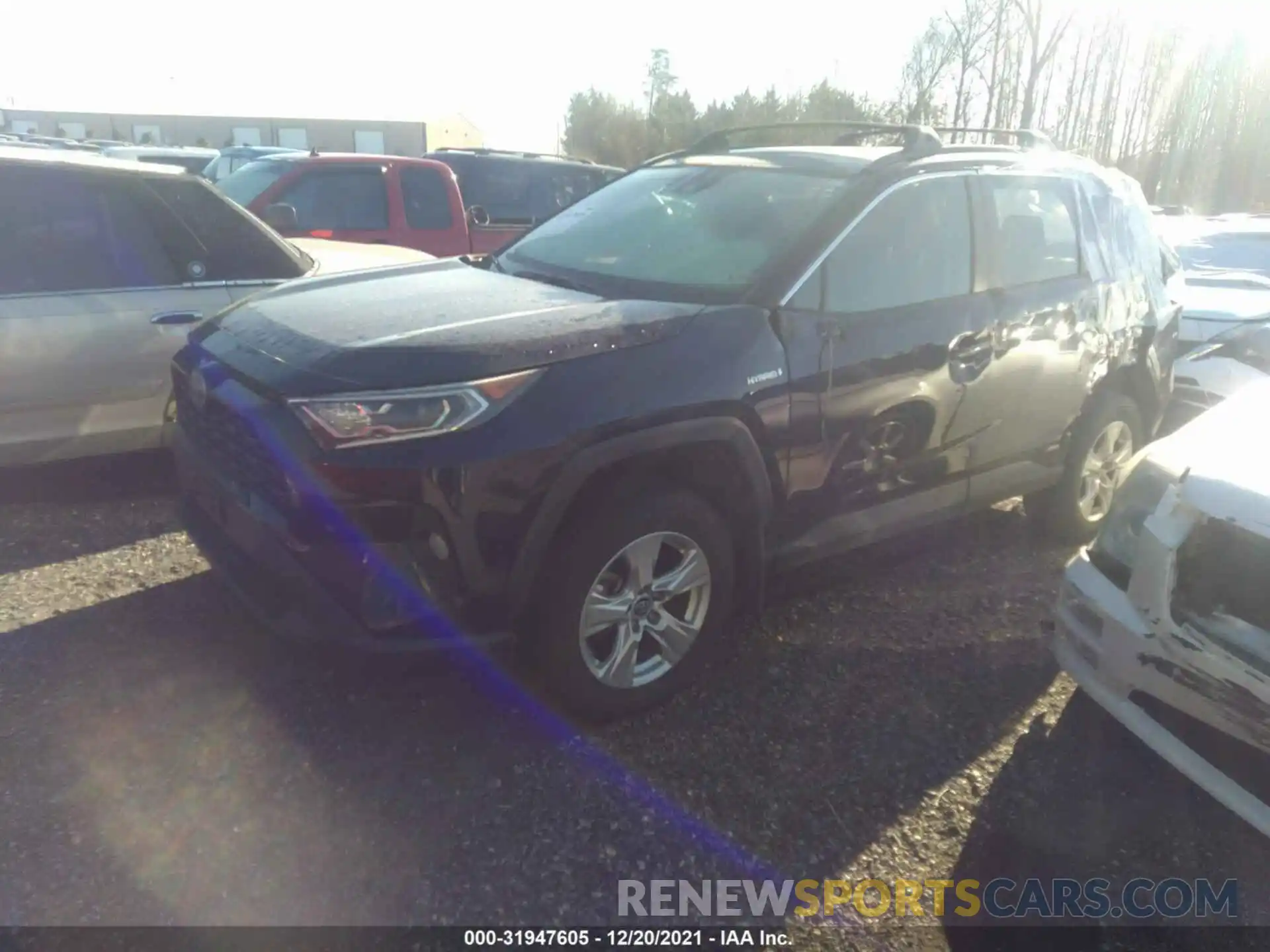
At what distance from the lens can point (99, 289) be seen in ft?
13.8

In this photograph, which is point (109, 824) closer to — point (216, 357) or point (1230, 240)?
point (216, 357)

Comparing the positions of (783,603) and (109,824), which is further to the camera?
(783,603)

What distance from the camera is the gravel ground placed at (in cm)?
245

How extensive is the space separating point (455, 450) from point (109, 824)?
1347mm

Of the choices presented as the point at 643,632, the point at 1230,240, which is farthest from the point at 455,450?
the point at 1230,240

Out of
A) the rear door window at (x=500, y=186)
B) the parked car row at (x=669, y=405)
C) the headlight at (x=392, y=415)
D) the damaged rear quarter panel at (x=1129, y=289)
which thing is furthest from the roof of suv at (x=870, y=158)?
the rear door window at (x=500, y=186)

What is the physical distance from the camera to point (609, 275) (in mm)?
3523

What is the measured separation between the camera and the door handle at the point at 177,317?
14.1 feet

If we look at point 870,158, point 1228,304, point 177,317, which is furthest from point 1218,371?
point 177,317

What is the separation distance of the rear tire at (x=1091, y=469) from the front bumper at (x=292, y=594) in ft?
10.0

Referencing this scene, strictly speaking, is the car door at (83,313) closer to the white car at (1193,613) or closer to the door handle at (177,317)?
the door handle at (177,317)

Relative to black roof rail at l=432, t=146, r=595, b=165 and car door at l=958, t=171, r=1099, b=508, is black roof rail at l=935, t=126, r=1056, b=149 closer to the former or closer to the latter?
car door at l=958, t=171, r=1099, b=508

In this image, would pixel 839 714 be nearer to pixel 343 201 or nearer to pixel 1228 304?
pixel 1228 304

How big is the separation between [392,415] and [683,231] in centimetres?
160
